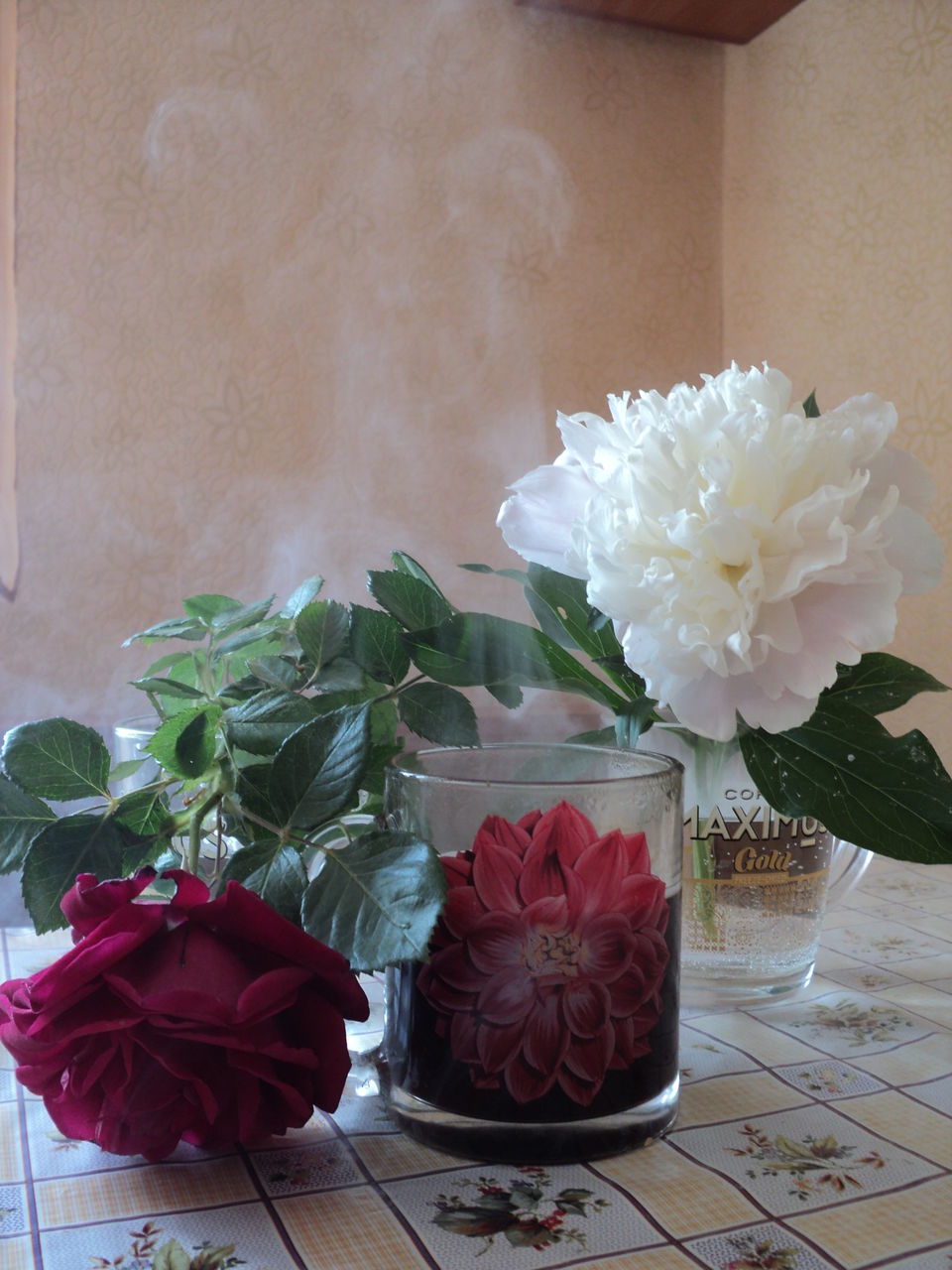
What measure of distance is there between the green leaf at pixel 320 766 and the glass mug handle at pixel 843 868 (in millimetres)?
261

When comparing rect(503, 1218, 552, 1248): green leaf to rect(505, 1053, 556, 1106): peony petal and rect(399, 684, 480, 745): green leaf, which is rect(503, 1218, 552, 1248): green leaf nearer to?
rect(505, 1053, 556, 1106): peony petal

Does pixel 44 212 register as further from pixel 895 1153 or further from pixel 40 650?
pixel 895 1153

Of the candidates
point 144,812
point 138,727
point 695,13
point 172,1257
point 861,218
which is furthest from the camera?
point 695,13

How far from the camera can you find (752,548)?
1.07 ft

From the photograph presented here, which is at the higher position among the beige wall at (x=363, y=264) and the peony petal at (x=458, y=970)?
the beige wall at (x=363, y=264)

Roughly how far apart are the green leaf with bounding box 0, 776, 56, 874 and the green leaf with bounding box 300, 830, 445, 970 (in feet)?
0.37

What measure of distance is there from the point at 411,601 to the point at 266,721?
0.25 ft

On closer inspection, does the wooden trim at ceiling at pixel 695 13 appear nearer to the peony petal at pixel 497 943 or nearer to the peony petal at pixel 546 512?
the peony petal at pixel 546 512

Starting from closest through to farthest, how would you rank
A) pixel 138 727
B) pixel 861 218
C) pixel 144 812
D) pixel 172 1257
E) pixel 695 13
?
pixel 172 1257
pixel 144 812
pixel 138 727
pixel 861 218
pixel 695 13

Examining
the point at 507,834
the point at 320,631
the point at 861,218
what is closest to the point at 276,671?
the point at 320,631

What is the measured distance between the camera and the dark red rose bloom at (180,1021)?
29cm

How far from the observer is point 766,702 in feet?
Result: 1.11

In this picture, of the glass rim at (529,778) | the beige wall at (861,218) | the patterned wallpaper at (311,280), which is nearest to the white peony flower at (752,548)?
the glass rim at (529,778)

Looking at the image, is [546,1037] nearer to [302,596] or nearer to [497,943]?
[497,943]
